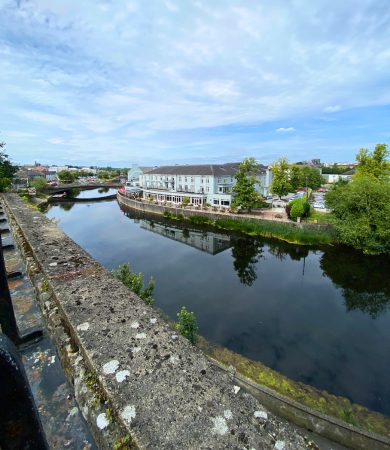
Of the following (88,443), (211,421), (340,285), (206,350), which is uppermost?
(211,421)

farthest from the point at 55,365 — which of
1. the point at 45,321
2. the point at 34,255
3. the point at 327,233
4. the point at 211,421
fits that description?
the point at 327,233

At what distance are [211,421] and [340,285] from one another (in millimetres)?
21199

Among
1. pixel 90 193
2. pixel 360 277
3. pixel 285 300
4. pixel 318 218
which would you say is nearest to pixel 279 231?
pixel 318 218

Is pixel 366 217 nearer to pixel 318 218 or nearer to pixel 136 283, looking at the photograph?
pixel 318 218

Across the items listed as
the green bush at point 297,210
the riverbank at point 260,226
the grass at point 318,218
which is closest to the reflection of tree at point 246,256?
the riverbank at point 260,226

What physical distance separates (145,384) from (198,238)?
101ft

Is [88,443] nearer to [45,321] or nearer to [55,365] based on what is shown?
[55,365]

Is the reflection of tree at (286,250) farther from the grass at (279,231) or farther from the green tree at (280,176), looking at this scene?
the green tree at (280,176)

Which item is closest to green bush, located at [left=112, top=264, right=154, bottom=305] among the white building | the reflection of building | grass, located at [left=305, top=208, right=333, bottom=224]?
the reflection of building

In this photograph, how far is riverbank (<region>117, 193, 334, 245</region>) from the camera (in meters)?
27.9

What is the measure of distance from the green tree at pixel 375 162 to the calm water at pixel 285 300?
16.3 meters

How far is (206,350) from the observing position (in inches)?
397

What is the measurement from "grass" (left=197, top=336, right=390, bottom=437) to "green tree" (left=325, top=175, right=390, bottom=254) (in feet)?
62.8

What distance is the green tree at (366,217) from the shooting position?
2350 cm
